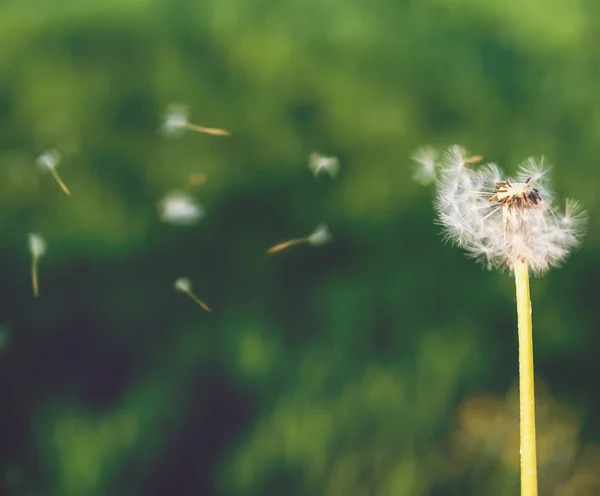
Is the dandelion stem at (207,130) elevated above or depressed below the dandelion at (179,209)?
above

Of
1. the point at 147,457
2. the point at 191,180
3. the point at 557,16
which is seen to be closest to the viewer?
the point at 147,457

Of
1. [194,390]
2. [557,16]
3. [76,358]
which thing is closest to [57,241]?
[76,358]

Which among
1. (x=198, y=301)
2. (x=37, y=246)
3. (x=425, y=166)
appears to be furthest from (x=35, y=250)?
(x=425, y=166)

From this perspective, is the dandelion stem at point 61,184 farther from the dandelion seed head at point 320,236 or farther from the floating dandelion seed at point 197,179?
the dandelion seed head at point 320,236

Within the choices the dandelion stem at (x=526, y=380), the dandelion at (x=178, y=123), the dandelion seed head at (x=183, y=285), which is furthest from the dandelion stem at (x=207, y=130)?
the dandelion stem at (x=526, y=380)

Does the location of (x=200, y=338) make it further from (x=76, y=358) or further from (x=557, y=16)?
(x=557, y=16)

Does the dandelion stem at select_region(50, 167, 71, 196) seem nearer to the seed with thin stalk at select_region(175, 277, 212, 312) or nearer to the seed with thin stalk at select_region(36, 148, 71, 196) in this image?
the seed with thin stalk at select_region(36, 148, 71, 196)
